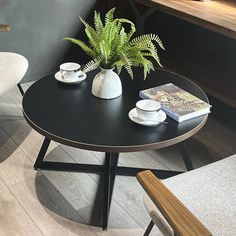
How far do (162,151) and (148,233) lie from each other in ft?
3.09

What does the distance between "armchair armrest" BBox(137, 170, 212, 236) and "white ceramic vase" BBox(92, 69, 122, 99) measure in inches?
27.1

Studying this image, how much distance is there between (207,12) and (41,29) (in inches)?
47.4

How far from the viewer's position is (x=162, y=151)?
2375 millimetres

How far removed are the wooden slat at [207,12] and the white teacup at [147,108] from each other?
0.82 m

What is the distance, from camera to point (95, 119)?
1739mm

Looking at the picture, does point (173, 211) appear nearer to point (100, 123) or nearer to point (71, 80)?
point (100, 123)

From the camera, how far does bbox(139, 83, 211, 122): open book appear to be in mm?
1741

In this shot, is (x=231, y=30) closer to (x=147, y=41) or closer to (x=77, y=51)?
(x=147, y=41)

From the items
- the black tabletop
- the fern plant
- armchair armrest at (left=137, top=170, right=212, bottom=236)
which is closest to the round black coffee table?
the black tabletop

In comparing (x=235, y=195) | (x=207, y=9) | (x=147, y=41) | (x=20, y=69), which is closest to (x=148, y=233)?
(x=235, y=195)

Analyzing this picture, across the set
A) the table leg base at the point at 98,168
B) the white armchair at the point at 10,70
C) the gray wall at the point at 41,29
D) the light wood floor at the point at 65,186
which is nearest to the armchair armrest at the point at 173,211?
the light wood floor at the point at 65,186

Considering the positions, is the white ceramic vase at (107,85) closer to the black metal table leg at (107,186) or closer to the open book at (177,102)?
the open book at (177,102)

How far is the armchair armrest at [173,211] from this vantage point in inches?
41.7

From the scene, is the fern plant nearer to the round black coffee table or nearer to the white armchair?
the round black coffee table
